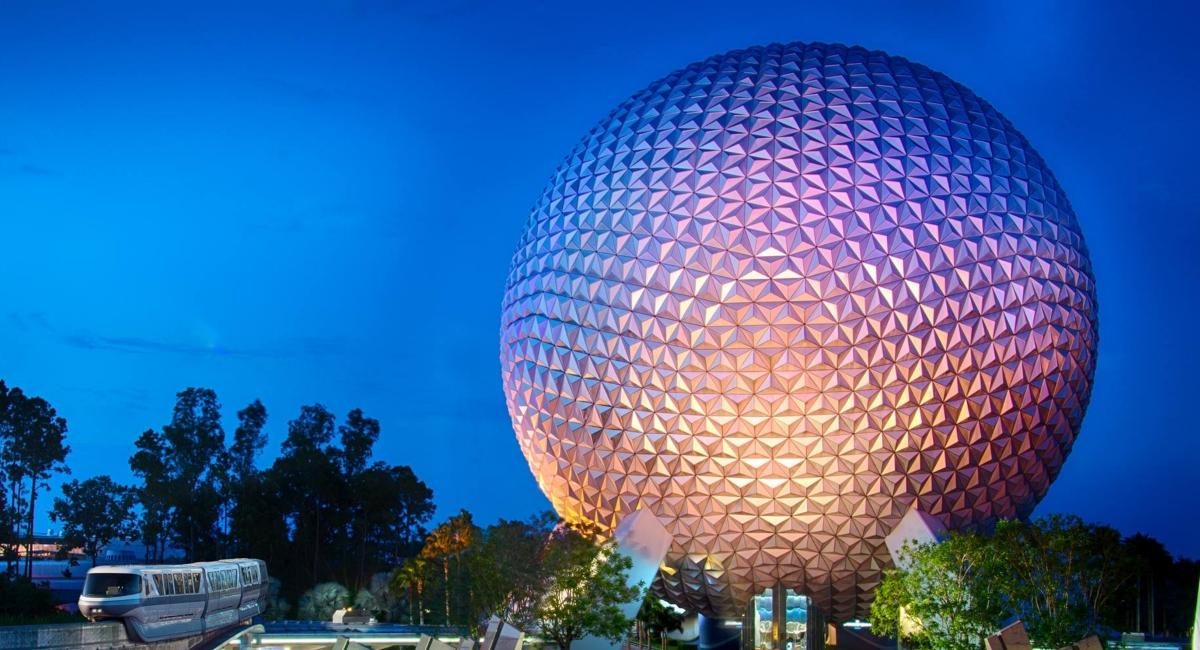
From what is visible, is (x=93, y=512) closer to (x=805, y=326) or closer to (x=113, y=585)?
(x=113, y=585)

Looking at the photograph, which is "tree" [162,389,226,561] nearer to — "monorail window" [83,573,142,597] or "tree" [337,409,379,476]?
"tree" [337,409,379,476]

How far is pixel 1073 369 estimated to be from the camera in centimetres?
3344

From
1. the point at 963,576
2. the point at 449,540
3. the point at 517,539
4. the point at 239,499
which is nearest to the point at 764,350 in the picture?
the point at 963,576

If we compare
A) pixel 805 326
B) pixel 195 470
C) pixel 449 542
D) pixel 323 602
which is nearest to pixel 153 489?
pixel 195 470

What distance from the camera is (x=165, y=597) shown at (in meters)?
29.5

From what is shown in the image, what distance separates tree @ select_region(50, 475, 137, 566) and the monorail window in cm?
2782

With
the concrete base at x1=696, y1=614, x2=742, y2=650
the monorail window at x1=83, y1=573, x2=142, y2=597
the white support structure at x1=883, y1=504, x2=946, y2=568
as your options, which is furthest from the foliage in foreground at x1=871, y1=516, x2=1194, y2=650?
the monorail window at x1=83, y1=573, x2=142, y2=597

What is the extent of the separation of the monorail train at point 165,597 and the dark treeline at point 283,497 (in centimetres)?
1944

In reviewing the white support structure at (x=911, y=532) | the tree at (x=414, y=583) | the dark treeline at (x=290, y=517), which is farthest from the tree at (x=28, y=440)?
the white support structure at (x=911, y=532)

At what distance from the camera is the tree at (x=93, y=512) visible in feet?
174

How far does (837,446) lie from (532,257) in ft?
35.5

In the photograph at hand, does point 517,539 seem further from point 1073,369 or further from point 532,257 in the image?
point 1073,369

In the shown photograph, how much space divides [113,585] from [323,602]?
21746 mm

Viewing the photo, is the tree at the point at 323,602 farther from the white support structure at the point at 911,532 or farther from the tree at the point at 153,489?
the white support structure at the point at 911,532
